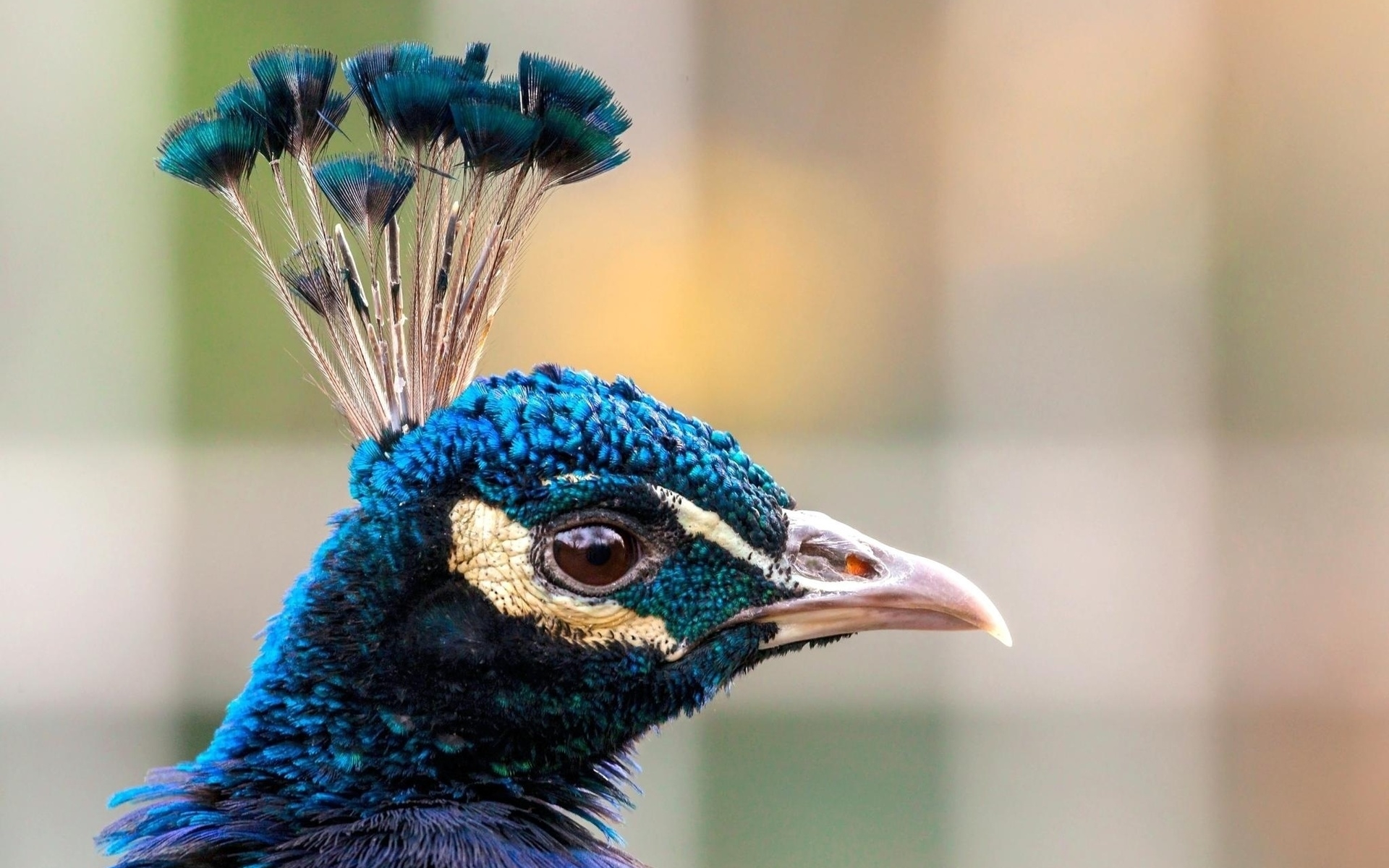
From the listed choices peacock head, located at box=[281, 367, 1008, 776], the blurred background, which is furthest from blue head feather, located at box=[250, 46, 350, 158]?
the blurred background

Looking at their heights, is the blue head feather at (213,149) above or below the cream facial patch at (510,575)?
above

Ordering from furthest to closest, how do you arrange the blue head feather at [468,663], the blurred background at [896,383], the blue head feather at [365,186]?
the blurred background at [896,383]
the blue head feather at [365,186]
the blue head feather at [468,663]

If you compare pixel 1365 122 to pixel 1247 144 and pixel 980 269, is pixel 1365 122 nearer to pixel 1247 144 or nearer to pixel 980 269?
pixel 1247 144

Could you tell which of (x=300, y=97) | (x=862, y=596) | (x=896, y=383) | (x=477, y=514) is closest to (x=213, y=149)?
(x=300, y=97)

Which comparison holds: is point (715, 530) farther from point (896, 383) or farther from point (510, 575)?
point (896, 383)

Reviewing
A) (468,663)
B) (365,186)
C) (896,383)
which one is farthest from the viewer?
(896,383)

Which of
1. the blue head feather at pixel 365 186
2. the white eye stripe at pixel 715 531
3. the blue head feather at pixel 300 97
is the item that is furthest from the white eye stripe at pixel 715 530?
the blue head feather at pixel 300 97

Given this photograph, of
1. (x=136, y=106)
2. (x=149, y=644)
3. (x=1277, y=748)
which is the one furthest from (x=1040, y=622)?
(x=136, y=106)

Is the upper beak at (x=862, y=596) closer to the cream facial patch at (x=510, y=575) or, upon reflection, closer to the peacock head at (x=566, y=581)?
the peacock head at (x=566, y=581)
